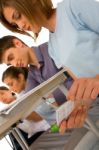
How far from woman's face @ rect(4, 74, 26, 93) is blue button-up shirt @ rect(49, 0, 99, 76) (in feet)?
3.73

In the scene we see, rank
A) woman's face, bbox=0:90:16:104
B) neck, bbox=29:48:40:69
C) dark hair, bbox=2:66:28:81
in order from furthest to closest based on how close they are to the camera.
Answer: woman's face, bbox=0:90:16:104 → dark hair, bbox=2:66:28:81 → neck, bbox=29:48:40:69

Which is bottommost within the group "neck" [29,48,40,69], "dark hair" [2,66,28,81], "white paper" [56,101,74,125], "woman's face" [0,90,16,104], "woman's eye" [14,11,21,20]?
"woman's face" [0,90,16,104]

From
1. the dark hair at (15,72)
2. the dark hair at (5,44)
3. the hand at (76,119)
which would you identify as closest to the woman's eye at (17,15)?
the hand at (76,119)

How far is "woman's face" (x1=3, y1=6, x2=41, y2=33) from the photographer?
3.39 feet

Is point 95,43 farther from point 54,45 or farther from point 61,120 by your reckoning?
point 61,120

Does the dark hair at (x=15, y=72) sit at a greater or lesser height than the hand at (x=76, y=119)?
greater

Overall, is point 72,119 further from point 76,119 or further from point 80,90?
point 80,90

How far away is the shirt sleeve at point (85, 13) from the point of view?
2.98 feet

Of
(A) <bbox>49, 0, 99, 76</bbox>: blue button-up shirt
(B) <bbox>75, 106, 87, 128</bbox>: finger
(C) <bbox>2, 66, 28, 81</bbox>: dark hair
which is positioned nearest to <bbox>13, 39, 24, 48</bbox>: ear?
(C) <bbox>2, 66, 28, 81</bbox>: dark hair

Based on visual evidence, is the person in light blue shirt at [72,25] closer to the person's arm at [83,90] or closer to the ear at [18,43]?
the person's arm at [83,90]

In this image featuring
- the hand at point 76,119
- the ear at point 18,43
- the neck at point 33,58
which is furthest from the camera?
the ear at point 18,43

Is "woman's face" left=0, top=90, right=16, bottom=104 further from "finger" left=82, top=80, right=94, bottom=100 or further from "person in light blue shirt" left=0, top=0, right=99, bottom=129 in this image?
"finger" left=82, top=80, right=94, bottom=100

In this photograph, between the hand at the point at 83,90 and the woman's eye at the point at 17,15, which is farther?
the woman's eye at the point at 17,15

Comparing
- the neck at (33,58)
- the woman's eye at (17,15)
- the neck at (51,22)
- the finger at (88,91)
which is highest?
the woman's eye at (17,15)
